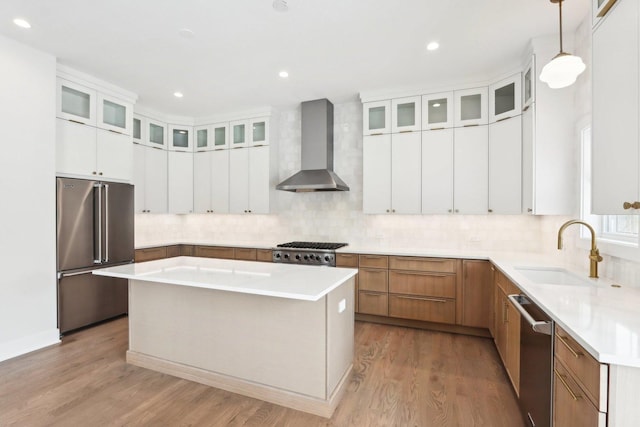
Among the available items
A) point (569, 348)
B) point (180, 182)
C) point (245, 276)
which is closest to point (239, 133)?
point (180, 182)

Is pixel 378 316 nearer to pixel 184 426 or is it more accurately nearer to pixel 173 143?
pixel 184 426

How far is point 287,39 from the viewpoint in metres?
2.77

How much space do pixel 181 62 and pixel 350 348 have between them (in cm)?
326

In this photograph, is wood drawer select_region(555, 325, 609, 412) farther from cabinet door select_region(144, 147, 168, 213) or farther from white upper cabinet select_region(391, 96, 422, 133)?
cabinet door select_region(144, 147, 168, 213)

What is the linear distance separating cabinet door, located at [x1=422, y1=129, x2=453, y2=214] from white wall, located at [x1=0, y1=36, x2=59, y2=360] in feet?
13.4

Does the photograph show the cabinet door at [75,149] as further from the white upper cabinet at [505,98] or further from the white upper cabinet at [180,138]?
the white upper cabinet at [505,98]

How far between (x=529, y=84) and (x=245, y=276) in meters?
3.16

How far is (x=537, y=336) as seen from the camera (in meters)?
1.63

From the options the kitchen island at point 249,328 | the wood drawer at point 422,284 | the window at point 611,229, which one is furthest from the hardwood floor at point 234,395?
the window at point 611,229

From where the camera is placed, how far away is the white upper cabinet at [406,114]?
150 inches

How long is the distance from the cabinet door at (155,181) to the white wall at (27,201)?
1508mm

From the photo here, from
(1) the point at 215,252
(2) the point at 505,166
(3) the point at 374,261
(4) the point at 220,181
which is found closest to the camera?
(2) the point at 505,166

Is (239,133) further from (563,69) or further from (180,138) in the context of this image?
(563,69)

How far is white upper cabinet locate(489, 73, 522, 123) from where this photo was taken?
3.19 metres
